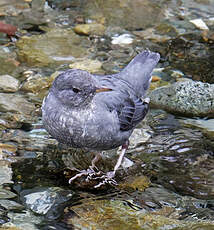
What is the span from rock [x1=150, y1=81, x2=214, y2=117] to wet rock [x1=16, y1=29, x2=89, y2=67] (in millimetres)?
1739

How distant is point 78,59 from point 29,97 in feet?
4.02

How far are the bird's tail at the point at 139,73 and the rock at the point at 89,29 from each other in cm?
231

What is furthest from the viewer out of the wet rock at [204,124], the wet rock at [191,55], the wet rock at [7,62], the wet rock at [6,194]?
the wet rock at [191,55]

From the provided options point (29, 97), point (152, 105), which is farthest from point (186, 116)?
point (29, 97)

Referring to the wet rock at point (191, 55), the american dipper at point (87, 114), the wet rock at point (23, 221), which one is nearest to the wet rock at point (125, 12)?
the wet rock at point (191, 55)

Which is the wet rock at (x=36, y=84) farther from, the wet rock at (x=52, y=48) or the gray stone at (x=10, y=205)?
the gray stone at (x=10, y=205)

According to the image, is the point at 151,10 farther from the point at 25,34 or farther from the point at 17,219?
the point at 17,219

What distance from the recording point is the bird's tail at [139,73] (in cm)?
492

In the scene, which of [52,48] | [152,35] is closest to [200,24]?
[152,35]

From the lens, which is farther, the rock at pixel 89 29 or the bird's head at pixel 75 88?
the rock at pixel 89 29

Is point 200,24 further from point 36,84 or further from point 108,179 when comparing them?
point 108,179

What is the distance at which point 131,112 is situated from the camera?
14.9 ft

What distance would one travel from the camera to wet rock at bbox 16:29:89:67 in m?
6.50

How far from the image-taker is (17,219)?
141 inches
